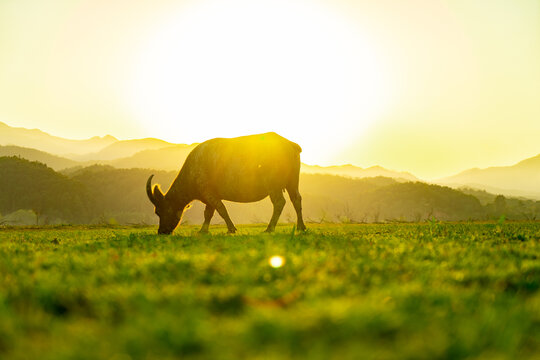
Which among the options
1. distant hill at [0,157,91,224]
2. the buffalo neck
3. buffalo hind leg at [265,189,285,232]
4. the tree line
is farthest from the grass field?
distant hill at [0,157,91,224]

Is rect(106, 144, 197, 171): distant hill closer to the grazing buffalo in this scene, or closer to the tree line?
the tree line

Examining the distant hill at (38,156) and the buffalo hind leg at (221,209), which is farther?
the distant hill at (38,156)

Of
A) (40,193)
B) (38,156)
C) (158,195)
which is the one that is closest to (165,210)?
(158,195)

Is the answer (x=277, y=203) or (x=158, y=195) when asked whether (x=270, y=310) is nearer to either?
(x=277, y=203)

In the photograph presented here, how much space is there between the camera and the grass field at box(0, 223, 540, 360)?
1652 mm

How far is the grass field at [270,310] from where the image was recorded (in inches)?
65.1

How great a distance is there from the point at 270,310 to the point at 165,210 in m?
10.3

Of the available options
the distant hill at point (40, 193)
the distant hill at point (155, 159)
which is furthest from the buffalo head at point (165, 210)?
the distant hill at point (155, 159)

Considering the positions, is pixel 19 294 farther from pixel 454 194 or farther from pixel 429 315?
pixel 454 194

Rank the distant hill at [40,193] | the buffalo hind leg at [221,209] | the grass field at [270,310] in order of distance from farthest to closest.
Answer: the distant hill at [40,193], the buffalo hind leg at [221,209], the grass field at [270,310]

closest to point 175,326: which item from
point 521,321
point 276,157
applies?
point 521,321

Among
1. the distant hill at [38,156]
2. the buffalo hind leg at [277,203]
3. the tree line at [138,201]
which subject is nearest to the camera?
the buffalo hind leg at [277,203]

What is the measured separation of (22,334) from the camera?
6.30 feet

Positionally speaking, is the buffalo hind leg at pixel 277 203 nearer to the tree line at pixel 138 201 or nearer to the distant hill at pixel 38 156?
the tree line at pixel 138 201
